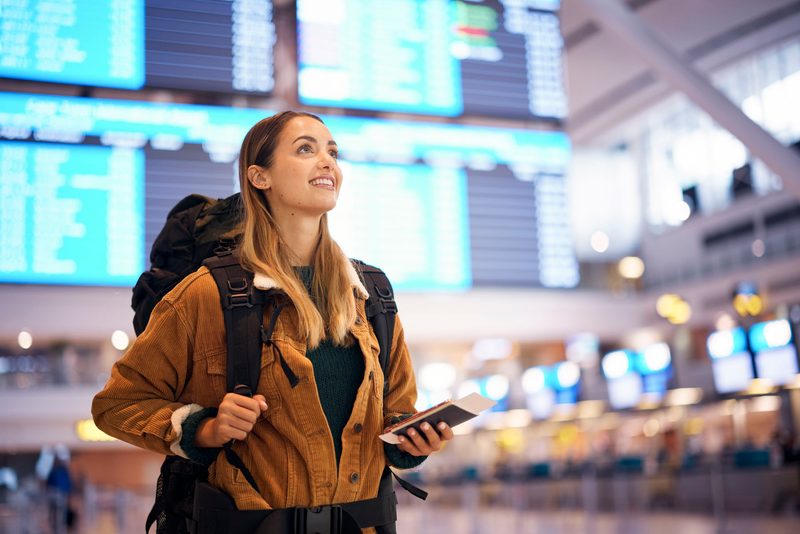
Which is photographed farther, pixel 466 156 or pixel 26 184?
pixel 466 156

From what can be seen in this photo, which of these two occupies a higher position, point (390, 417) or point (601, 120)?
point (601, 120)

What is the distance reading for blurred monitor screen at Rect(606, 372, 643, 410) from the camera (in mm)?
20422

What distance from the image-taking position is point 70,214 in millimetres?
7121

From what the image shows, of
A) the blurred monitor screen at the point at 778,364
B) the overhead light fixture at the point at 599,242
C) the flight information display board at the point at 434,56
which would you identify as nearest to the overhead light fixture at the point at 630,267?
the overhead light fixture at the point at 599,242

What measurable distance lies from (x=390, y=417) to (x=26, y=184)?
5.72 meters

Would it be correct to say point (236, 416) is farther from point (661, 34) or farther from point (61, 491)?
point (661, 34)

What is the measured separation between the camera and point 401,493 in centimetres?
2097

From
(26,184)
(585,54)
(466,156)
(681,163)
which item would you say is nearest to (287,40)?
(466,156)

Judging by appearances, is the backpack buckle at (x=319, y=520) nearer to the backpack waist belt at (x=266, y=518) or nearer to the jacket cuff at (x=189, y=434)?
the backpack waist belt at (x=266, y=518)

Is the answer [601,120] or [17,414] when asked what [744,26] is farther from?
[17,414]

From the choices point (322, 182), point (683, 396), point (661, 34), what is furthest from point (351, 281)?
point (683, 396)

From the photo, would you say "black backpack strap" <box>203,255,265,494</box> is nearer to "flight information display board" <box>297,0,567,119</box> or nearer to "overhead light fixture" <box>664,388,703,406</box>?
"flight information display board" <box>297,0,567,119</box>

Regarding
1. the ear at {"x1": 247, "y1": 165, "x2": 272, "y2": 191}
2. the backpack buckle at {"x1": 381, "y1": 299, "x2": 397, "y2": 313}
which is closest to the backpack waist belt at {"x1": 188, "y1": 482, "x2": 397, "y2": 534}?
the backpack buckle at {"x1": 381, "y1": 299, "x2": 397, "y2": 313}

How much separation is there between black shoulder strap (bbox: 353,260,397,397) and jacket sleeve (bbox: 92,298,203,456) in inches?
17.9
